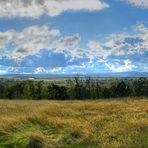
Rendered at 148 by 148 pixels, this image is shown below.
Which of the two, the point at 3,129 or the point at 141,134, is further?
the point at 3,129

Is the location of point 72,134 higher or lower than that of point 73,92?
higher

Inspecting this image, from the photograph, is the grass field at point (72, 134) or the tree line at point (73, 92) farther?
the tree line at point (73, 92)

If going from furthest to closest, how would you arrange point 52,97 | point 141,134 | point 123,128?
point 52,97 → point 123,128 → point 141,134

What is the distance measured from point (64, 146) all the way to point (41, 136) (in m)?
1.10

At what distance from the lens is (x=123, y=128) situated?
638 inches

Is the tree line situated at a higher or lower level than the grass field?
lower

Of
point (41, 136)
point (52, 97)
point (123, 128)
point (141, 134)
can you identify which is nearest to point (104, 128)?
point (123, 128)

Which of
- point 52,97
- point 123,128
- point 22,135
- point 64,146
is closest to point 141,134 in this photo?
point 123,128

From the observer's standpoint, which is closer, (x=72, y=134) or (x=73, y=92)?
(x=72, y=134)

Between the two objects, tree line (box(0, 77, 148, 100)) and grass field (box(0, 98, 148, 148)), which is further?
tree line (box(0, 77, 148, 100))

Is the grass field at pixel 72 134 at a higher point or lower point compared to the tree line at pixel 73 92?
higher

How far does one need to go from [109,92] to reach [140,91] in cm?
850

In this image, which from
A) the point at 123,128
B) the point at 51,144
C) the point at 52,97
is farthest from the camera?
the point at 52,97

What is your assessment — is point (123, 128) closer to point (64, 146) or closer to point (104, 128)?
point (104, 128)
